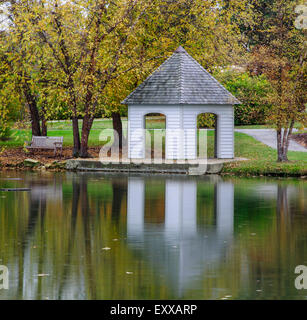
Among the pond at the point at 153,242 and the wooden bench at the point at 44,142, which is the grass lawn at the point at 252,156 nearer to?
the wooden bench at the point at 44,142

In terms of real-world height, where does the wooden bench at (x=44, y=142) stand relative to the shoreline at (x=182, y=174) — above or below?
above

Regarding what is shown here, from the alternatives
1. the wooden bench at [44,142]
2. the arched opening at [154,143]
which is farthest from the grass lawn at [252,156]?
the arched opening at [154,143]

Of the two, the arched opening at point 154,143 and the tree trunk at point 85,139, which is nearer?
the tree trunk at point 85,139

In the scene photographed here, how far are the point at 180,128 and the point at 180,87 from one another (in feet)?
6.06

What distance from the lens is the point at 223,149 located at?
31.8 m

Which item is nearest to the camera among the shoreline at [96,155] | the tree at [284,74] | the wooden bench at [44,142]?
the shoreline at [96,155]

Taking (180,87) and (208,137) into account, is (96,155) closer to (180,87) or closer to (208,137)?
(180,87)

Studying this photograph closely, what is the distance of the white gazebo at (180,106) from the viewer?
3109 cm

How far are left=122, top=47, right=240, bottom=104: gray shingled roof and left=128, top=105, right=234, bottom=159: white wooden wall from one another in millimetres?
390

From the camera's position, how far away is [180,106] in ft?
102

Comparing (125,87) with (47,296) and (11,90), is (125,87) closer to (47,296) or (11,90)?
(11,90)

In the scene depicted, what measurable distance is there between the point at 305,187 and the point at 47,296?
49.9ft

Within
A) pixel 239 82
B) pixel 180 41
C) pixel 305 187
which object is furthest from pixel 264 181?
pixel 239 82

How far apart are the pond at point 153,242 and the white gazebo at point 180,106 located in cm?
969
